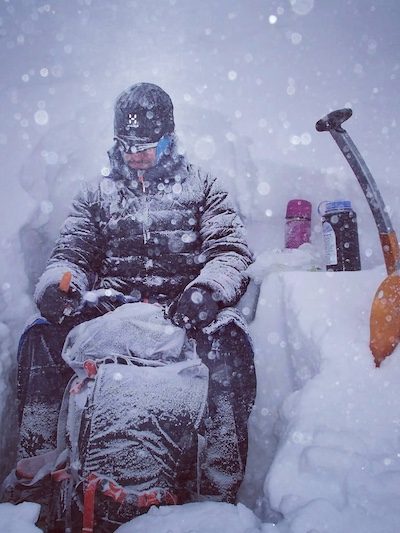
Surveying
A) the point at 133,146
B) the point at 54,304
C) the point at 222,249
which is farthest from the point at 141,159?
the point at 54,304

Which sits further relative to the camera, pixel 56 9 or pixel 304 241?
pixel 56 9

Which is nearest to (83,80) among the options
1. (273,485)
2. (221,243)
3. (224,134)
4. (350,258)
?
(224,134)

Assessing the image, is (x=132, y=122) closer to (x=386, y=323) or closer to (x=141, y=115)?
(x=141, y=115)

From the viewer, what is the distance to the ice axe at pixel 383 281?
1.29 m

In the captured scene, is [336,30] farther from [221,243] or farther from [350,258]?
[221,243]

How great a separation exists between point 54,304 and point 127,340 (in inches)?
Answer: 15.7

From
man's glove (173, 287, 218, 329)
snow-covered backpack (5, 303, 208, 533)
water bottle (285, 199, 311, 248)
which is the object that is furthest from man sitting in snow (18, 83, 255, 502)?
water bottle (285, 199, 311, 248)

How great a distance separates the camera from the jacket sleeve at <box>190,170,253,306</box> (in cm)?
148

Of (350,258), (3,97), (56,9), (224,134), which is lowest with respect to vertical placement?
(350,258)

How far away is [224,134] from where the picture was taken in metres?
2.59

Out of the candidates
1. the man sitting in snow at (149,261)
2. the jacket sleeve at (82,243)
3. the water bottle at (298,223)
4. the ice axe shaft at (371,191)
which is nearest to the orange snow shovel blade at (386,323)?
the ice axe shaft at (371,191)

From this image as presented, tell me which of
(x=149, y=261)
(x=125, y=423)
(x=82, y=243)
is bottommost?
(x=125, y=423)

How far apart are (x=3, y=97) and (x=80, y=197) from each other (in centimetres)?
112

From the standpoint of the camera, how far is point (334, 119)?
5.19 feet
